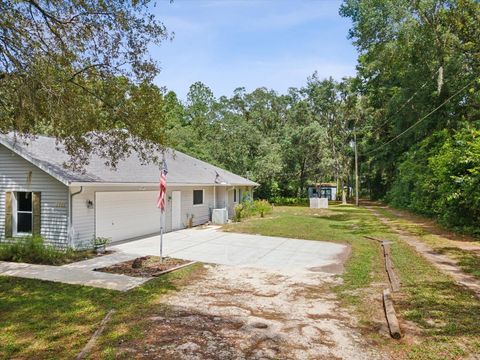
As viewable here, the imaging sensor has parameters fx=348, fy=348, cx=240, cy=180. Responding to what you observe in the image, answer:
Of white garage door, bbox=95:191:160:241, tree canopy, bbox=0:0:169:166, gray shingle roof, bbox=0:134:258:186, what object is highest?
tree canopy, bbox=0:0:169:166

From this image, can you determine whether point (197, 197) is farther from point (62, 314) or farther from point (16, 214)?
point (62, 314)

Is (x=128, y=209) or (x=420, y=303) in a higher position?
(x=128, y=209)

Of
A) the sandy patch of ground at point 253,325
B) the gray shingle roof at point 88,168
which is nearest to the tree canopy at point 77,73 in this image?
the gray shingle roof at point 88,168

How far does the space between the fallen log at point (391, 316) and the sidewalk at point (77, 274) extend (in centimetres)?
516

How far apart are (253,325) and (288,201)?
34.0 meters

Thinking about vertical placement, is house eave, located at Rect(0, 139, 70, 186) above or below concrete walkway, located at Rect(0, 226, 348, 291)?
above

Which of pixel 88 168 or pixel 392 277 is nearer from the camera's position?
pixel 392 277

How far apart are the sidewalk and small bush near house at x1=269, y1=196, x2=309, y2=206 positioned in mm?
30186

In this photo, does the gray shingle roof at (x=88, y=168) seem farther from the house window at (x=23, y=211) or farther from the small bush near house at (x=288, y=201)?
the small bush near house at (x=288, y=201)

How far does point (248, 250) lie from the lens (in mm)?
12359

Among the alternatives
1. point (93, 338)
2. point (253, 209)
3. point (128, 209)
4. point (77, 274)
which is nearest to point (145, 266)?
point (77, 274)

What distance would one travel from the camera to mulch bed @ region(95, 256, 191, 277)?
8.96 metres

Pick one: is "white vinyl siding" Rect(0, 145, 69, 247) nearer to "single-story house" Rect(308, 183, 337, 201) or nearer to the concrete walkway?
the concrete walkway

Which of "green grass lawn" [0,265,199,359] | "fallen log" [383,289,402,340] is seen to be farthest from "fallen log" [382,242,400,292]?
"green grass lawn" [0,265,199,359]
